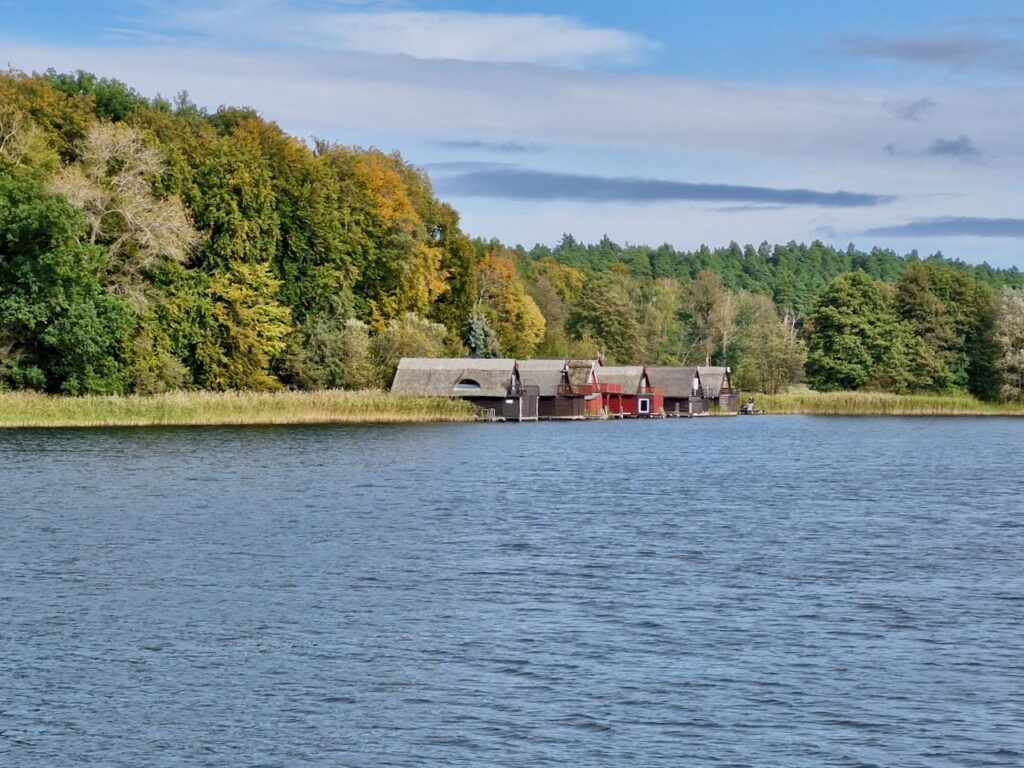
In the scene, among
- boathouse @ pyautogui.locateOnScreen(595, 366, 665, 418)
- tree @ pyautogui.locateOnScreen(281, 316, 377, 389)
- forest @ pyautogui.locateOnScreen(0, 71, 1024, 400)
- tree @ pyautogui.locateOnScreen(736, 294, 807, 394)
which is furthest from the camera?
tree @ pyautogui.locateOnScreen(736, 294, 807, 394)

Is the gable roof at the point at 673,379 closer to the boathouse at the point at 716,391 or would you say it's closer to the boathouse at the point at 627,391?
the boathouse at the point at 627,391

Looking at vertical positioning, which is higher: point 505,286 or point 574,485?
point 505,286

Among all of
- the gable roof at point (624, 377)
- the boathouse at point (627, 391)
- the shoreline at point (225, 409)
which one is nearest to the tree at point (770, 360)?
the boathouse at point (627, 391)

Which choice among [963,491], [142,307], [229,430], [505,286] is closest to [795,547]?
[963,491]

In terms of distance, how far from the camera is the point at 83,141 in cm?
8025

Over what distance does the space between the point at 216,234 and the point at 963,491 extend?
50.2 meters

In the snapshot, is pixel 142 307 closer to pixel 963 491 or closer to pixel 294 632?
pixel 963 491

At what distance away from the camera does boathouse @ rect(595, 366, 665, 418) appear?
11269 centimetres

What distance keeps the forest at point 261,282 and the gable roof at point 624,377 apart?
862 cm

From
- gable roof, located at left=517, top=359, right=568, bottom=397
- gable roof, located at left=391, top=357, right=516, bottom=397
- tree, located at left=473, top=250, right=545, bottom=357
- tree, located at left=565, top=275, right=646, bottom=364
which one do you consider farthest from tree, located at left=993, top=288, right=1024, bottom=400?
gable roof, located at left=391, top=357, right=516, bottom=397

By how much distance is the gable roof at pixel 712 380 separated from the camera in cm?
12331

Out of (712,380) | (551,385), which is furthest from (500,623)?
(712,380)

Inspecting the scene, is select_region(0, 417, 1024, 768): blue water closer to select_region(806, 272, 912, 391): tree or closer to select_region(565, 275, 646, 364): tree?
select_region(806, 272, 912, 391): tree

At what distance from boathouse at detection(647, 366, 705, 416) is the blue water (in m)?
70.2
